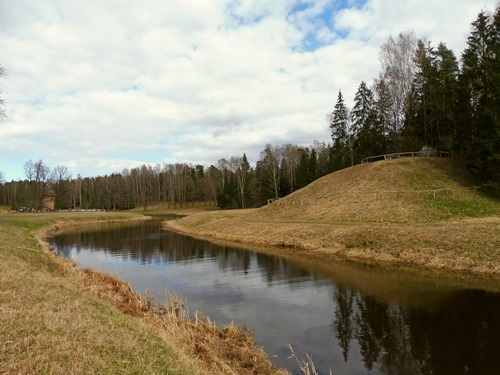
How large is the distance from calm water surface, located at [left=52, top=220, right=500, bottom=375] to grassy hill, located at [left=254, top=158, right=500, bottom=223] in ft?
46.4

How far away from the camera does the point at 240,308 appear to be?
16969 millimetres

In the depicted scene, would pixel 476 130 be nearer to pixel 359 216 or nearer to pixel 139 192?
pixel 359 216

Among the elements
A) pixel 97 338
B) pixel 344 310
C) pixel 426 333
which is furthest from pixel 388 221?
pixel 97 338

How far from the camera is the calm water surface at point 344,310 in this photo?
433 inches

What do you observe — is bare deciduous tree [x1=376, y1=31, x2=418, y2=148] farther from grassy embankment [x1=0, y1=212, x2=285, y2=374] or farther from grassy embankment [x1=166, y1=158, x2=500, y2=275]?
grassy embankment [x1=0, y1=212, x2=285, y2=374]

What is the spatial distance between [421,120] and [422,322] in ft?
154

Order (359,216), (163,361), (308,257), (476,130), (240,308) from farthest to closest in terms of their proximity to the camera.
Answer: (476,130) → (359,216) → (308,257) → (240,308) → (163,361)

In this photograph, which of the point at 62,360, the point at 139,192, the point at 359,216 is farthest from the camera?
the point at 139,192

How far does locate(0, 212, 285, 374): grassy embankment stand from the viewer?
681 centimetres

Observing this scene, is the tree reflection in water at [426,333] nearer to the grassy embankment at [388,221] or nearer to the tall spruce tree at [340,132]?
the grassy embankment at [388,221]

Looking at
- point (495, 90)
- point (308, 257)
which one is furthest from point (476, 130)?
point (308, 257)

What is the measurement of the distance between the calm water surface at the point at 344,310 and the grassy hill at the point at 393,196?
14.1 m

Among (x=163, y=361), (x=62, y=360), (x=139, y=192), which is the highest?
(x=139, y=192)

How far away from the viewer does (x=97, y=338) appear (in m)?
8.27
